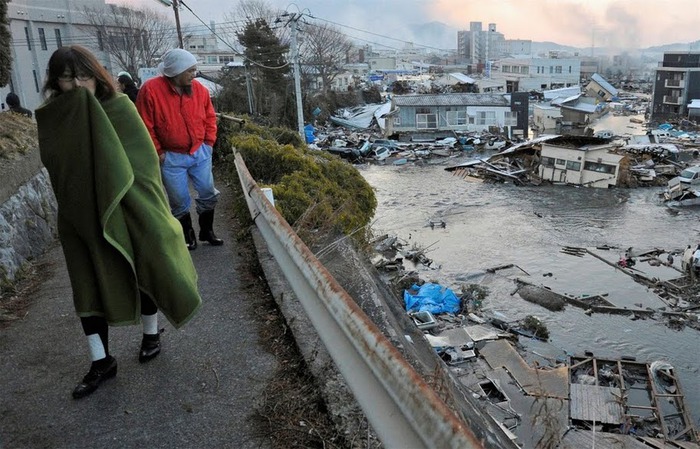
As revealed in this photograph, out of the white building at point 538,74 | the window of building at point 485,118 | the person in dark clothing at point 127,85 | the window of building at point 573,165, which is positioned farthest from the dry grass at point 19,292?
the white building at point 538,74

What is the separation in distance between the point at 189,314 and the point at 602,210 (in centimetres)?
2667

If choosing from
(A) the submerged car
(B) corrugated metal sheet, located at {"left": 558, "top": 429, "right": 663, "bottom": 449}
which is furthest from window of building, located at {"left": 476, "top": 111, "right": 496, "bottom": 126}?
(B) corrugated metal sheet, located at {"left": 558, "top": 429, "right": 663, "bottom": 449}

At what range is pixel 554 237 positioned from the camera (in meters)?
22.0

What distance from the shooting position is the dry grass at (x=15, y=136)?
230 inches

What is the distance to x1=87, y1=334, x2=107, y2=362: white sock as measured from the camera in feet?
8.17

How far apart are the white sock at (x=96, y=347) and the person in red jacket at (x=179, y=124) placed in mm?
1774

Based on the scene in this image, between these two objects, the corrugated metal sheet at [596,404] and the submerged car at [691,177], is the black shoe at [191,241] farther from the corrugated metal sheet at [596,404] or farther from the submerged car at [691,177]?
the submerged car at [691,177]

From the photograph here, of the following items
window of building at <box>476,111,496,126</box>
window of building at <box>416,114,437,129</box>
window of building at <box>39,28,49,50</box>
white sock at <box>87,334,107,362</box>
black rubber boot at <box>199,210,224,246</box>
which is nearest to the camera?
white sock at <box>87,334,107,362</box>

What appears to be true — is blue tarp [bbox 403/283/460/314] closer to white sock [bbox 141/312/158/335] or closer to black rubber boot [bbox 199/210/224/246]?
black rubber boot [bbox 199/210/224/246]

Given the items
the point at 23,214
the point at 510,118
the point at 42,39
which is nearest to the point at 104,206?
the point at 23,214

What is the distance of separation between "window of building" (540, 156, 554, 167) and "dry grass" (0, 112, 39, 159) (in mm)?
28451

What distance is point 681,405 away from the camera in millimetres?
10945

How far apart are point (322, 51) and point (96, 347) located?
51360 millimetres

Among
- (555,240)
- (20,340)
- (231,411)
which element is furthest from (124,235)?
(555,240)
